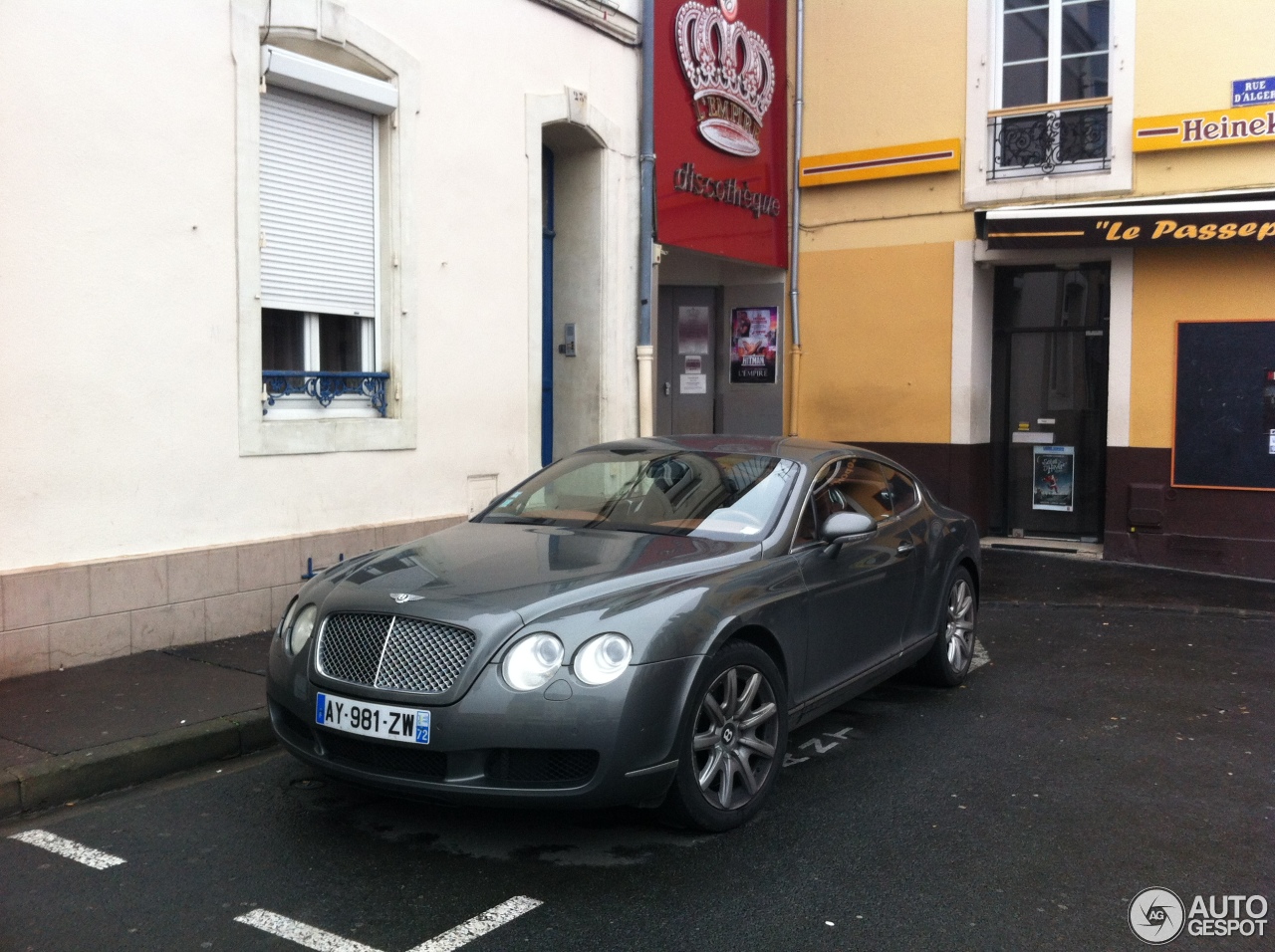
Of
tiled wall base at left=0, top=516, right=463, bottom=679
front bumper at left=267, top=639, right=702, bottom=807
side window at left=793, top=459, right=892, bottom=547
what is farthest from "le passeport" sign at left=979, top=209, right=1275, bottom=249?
front bumper at left=267, top=639, right=702, bottom=807

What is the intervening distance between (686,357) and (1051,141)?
474 cm

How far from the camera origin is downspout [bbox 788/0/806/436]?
44.4 feet

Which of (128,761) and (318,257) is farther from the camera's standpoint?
(318,257)

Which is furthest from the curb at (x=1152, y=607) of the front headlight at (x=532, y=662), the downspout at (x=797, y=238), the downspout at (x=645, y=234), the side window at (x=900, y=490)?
the front headlight at (x=532, y=662)

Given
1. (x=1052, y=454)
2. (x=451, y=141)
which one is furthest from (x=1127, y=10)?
(x=451, y=141)

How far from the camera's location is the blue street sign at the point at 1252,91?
10.9 metres

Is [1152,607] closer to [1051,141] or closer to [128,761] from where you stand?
[1051,141]

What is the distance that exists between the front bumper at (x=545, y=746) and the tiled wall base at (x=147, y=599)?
10.4ft

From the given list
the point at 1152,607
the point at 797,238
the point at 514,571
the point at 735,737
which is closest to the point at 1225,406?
the point at 1152,607

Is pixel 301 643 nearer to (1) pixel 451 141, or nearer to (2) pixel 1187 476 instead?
(1) pixel 451 141

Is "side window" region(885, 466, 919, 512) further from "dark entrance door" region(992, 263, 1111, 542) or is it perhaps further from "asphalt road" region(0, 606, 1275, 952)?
"dark entrance door" region(992, 263, 1111, 542)

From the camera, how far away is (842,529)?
17.0 feet

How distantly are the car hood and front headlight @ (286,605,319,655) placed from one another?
0.46 feet

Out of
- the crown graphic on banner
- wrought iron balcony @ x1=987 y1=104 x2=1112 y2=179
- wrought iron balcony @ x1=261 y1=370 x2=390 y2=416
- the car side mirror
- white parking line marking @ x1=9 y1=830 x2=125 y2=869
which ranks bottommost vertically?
white parking line marking @ x1=9 y1=830 x2=125 y2=869
